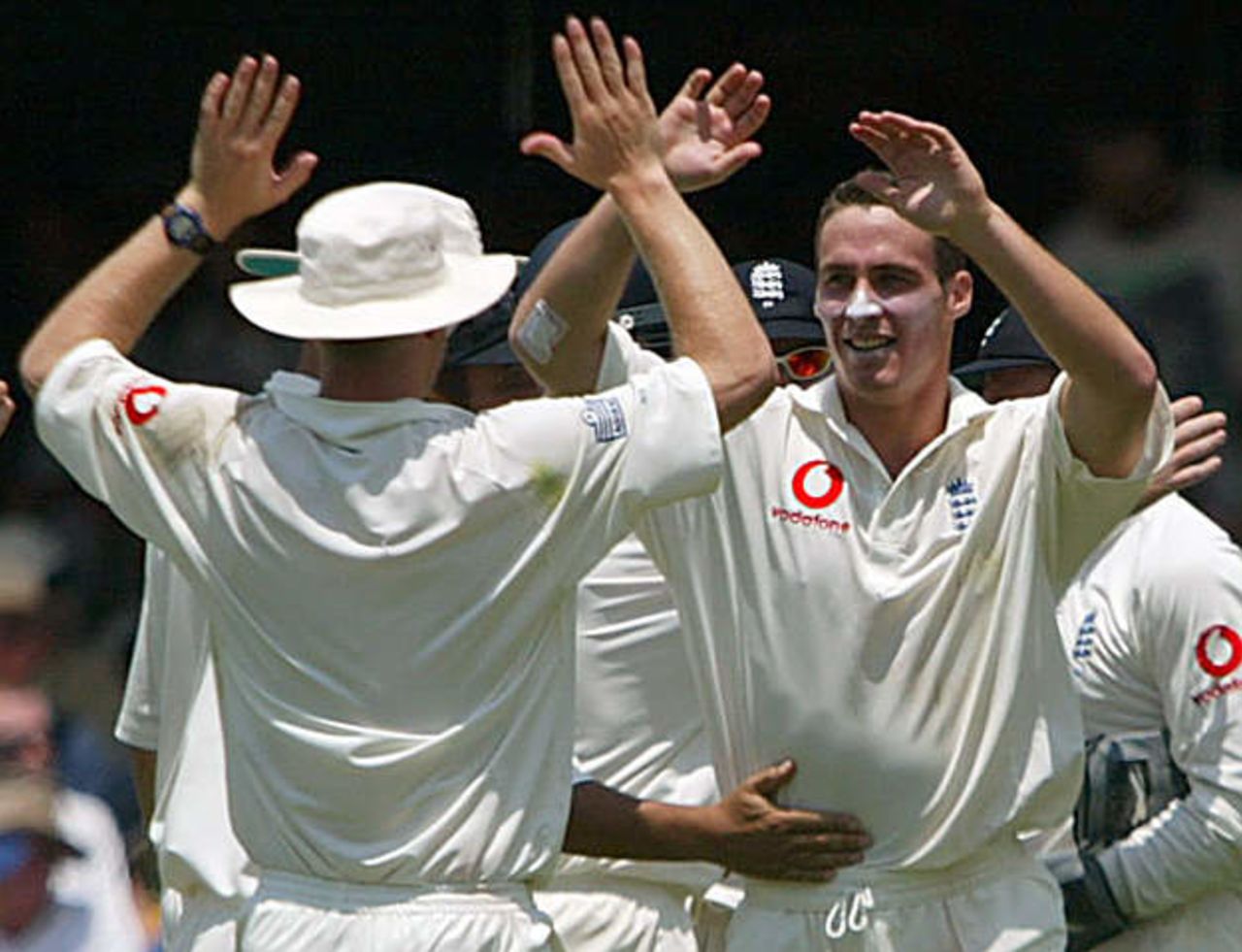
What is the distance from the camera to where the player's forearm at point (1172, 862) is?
5328 millimetres

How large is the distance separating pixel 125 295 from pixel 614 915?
1.35 meters

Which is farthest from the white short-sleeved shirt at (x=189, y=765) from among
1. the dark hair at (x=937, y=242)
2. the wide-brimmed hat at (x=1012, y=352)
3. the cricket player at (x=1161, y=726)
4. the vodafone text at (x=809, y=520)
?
the wide-brimmed hat at (x=1012, y=352)

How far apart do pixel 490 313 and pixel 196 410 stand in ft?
4.17

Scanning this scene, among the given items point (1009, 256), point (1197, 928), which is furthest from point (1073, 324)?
point (1197, 928)

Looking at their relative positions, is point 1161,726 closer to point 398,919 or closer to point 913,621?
point 913,621

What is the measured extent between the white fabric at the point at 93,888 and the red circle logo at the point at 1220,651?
73.4 inches

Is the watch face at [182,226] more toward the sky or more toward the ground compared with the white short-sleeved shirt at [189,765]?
more toward the sky

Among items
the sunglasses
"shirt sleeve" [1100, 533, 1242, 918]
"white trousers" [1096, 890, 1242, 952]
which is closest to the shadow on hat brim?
the sunglasses

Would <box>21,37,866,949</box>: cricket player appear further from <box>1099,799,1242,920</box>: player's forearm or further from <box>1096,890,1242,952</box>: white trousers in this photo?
<box>1096,890,1242,952</box>: white trousers

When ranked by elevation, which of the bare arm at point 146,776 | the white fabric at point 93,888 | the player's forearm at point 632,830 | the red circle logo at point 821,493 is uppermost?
the red circle logo at point 821,493

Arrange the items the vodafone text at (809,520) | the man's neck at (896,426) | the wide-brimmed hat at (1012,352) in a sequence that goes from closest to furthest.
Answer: the vodafone text at (809,520) → the man's neck at (896,426) → the wide-brimmed hat at (1012,352)

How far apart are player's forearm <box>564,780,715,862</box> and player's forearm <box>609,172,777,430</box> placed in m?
0.72

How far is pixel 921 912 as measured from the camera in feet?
15.8

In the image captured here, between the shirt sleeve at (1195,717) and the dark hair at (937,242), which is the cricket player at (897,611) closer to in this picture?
the dark hair at (937,242)
